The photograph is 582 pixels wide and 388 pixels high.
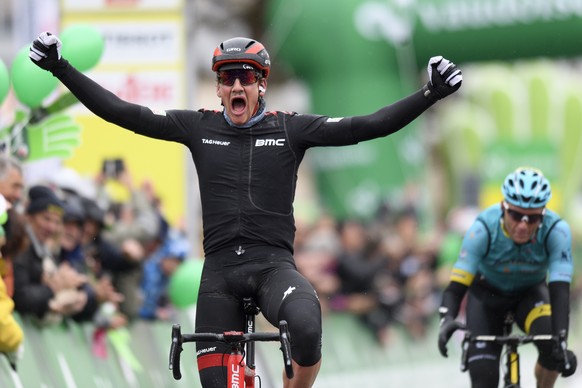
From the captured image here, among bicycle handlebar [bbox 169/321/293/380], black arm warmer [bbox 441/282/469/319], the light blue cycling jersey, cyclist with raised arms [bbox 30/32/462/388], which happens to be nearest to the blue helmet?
the light blue cycling jersey

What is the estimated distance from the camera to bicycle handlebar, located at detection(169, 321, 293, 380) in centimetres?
805

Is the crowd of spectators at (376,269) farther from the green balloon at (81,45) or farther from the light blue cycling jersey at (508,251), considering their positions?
the light blue cycling jersey at (508,251)

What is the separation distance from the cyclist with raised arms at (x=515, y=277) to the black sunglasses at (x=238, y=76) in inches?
99.1

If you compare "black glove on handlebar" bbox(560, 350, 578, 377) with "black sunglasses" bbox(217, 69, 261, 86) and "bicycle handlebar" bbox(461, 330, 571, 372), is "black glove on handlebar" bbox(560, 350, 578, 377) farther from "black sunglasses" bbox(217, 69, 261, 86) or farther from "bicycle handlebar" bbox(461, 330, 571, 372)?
"black sunglasses" bbox(217, 69, 261, 86)

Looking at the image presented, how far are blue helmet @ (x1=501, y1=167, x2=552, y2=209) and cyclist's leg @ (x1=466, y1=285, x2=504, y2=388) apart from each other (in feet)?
3.42

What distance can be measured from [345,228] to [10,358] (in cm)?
839

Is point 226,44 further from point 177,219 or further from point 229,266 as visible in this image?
point 177,219

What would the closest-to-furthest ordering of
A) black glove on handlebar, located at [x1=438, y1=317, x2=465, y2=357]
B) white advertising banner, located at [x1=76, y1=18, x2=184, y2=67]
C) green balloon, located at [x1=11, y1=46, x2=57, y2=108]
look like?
black glove on handlebar, located at [x1=438, y1=317, x2=465, y2=357] < green balloon, located at [x1=11, y1=46, x2=57, y2=108] < white advertising banner, located at [x1=76, y1=18, x2=184, y2=67]

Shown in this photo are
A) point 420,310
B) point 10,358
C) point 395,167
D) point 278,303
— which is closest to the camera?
point 278,303

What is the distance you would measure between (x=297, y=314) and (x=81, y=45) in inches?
159

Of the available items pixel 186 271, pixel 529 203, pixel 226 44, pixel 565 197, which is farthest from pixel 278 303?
pixel 565 197

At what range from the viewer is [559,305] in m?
10.4

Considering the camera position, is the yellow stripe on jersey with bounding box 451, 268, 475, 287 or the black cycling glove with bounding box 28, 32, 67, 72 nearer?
the black cycling glove with bounding box 28, 32, 67, 72

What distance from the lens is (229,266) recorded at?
884 cm
